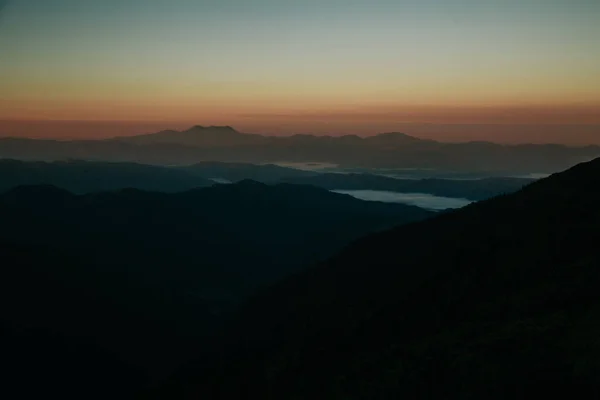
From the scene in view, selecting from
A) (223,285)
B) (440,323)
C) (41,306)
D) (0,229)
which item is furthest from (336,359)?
(0,229)

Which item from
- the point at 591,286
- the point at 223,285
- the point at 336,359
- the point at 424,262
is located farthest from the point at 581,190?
the point at 223,285

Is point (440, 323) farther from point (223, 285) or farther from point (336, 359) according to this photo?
point (223, 285)

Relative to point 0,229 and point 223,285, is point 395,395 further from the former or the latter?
point 0,229

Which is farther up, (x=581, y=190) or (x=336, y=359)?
(x=581, y=190)

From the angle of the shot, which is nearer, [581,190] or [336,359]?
[336,359]

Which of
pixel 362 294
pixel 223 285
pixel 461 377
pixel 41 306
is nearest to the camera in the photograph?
pixel 461 377

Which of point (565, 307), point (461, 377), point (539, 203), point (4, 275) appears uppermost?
point (539, 203)

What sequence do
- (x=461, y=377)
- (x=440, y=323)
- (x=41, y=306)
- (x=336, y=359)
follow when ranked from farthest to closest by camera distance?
(x=41, y=306) → (x=336, y=359) → (x=440, y=323) → (x=461, y=377)
